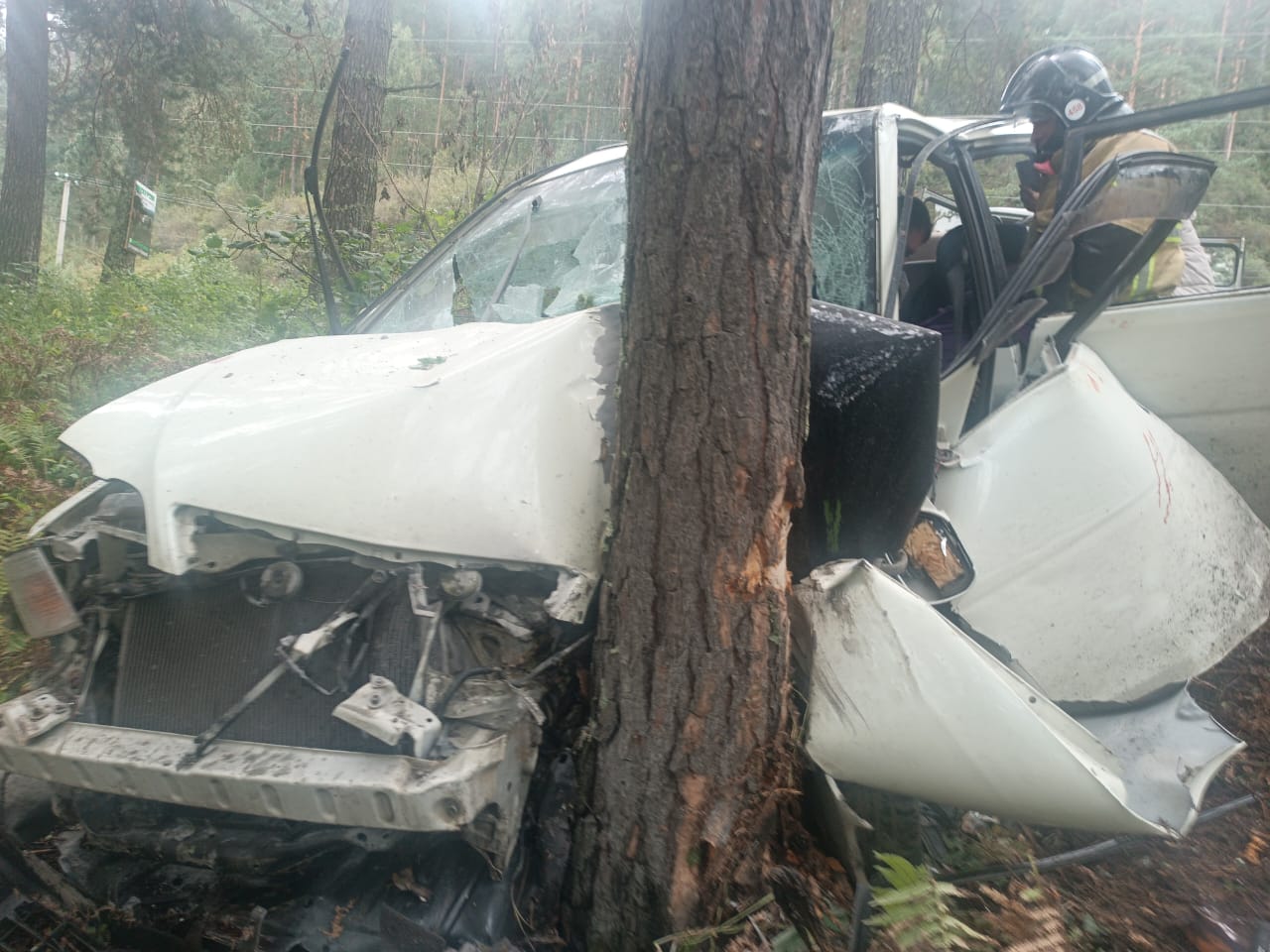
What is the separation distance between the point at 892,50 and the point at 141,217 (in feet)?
25.7

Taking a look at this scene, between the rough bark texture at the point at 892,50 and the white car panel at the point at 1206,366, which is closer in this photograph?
the white car panel at the point at 1206,366

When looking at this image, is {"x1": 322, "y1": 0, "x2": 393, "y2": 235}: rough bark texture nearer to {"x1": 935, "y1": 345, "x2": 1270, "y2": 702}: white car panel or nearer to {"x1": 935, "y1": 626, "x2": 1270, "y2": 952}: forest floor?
{"x1": 935, "y1": 345, "x2": 1270, "y2": 702}: white car panel

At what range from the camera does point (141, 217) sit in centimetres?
962

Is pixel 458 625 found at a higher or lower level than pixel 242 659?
higher

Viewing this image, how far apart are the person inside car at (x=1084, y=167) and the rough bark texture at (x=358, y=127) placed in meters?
4.89

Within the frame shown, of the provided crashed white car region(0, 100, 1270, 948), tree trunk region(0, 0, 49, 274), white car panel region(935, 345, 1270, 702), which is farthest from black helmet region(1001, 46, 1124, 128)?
tree trunk region(0, 0, 49, 274)

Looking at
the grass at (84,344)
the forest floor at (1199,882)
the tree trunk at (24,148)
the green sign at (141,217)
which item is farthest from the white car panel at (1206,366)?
the tree trunk at (24,148)

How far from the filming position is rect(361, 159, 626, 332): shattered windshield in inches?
120

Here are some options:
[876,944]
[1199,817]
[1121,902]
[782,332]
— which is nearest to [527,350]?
[782,332]

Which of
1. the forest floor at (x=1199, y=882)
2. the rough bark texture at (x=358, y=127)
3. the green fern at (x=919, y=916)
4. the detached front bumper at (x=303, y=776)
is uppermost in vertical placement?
the rough bark texture at (x=358, y=127)

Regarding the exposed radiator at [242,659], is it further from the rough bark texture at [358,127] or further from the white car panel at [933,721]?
the rough bark texture at [358,127]

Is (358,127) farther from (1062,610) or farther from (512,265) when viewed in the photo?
(1062,610)

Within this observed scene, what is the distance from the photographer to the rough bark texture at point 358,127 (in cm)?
711

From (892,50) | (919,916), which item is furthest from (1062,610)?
(892,50)
